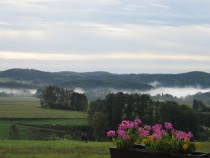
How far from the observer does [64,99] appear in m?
103

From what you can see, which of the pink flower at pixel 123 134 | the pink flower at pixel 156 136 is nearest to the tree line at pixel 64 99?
the pink flower at pixel 123 134

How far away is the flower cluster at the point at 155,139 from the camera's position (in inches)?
341

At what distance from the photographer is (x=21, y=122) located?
78.8 meters

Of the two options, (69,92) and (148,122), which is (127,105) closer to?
(148,122)

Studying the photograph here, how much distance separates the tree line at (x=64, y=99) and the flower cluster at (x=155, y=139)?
89.2 m

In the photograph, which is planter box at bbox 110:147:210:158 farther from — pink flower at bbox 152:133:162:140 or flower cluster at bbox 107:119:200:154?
pink flower at bbox 152:133:162:140

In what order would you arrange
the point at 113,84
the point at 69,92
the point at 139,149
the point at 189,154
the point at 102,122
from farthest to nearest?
the point at 113,84 < the point at 69,92 < the point at 102,122 < the point at 139,149 < the point at 189,154

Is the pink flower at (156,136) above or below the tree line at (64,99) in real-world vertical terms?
above

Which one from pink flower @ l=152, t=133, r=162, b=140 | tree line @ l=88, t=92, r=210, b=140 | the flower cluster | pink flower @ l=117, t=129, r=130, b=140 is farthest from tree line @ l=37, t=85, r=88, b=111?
pink flower @ l=152, t=133, r=162, b=140

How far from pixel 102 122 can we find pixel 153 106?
1016 cm

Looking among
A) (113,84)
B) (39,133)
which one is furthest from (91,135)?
(113,84)

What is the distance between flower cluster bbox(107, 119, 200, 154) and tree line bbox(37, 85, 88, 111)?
89160mm

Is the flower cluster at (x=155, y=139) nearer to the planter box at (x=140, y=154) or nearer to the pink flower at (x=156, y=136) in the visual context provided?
the pink flower at (x=156, y=136)

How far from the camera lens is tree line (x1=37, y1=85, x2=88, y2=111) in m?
99.9
